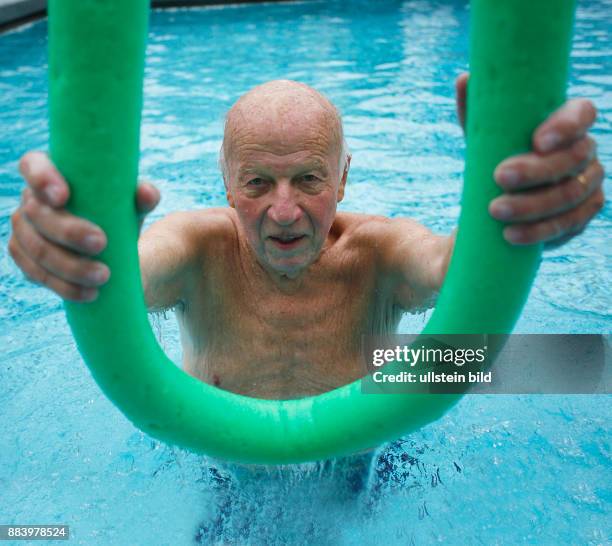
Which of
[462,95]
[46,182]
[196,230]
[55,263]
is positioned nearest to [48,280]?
[55,263]

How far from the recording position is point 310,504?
2.97m

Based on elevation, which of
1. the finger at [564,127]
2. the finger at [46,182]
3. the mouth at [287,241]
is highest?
the finger at [564,127]

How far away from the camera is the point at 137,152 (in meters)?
1.38

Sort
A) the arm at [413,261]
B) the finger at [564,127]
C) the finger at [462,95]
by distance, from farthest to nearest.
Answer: the arm at [413,261]
the finger at [462,95]
the finger at [564,127]

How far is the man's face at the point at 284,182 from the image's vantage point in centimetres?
220

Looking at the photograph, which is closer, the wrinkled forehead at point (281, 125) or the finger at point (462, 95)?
the finger at point (462, 95)

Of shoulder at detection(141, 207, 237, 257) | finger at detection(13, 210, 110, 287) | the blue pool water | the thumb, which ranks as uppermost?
the thumb

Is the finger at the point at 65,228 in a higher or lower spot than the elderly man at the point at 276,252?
higher

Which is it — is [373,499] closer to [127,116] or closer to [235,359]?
[235,359]

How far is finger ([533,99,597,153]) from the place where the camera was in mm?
1179

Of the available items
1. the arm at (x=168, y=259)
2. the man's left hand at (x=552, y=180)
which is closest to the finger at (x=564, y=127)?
the man's left hand at (x=552, y=180)

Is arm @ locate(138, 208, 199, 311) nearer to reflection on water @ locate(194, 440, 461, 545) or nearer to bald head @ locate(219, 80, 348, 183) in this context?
bald head @ locate(219, 80, 348, 183)

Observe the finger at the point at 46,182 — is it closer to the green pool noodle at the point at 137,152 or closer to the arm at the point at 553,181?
the green pool noodle at the point at 137,152

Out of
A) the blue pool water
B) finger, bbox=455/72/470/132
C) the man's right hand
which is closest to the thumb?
the man's right hand
